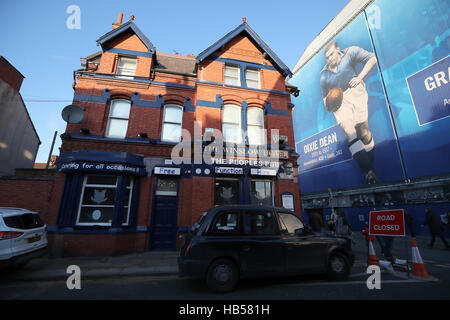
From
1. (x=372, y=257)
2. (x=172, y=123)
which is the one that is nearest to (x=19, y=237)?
(x=172, y=123)

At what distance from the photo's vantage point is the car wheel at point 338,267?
4.86 metres

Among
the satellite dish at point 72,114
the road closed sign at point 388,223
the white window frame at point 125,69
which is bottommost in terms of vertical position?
the road closed sign at point 388,223

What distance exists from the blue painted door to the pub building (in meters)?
0.04

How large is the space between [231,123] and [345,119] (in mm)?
21396

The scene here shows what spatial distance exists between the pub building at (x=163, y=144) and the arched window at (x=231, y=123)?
0.18ft

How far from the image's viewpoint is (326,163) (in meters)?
26.4

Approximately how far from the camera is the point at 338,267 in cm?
498

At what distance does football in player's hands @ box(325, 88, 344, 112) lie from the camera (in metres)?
25.9

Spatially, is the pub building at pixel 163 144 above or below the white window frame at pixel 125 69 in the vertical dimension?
below

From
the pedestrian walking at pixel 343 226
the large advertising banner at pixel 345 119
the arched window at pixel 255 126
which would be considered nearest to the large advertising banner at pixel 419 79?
the large advertising banner at pixel 345 119

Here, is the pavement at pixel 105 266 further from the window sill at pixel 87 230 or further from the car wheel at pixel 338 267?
the car wheel at pixel 338 267

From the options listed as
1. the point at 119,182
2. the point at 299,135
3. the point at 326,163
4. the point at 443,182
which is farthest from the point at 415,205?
the point at 119,182

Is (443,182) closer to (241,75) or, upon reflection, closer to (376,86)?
(376,86)

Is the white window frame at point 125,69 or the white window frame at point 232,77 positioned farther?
the white window frame at point 232,77
